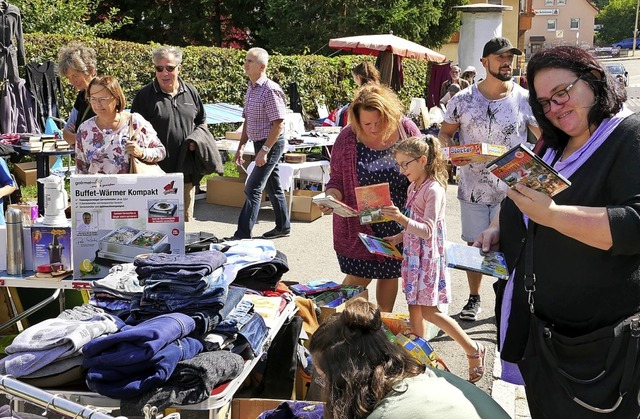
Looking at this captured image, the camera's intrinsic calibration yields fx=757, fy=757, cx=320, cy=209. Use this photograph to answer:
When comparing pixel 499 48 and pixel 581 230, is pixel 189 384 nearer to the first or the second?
pixel 581 230

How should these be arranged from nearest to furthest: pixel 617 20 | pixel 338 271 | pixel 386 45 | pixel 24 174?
pixel 338 271 → pixel 24 174 → pixel 386 45 → pixel 617 20

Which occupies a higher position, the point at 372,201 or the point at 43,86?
the point at 43,86

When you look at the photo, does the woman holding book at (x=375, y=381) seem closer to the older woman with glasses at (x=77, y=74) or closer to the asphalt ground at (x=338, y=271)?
the asphalt ground at (x=338, y=271)

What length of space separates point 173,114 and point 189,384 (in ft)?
12.9

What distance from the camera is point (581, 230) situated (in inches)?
93.4

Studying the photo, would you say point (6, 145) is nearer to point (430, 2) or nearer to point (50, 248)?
point (50, 248)

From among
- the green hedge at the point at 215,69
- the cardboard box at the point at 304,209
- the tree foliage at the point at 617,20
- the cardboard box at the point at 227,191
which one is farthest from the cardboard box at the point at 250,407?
the tree foliage at the point at 617,20

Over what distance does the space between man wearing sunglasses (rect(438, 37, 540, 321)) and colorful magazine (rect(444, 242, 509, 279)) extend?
2.21m

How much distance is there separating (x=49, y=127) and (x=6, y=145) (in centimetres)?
223

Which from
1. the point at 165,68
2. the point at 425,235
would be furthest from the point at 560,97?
the point at 165,68

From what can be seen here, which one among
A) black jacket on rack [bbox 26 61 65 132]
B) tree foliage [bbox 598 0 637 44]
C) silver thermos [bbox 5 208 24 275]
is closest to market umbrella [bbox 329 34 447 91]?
black jacket on rack [bbox 26 61 65 132]

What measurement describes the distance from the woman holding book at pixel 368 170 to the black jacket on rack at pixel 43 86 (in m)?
7.44

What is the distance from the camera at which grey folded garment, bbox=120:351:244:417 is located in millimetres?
2768

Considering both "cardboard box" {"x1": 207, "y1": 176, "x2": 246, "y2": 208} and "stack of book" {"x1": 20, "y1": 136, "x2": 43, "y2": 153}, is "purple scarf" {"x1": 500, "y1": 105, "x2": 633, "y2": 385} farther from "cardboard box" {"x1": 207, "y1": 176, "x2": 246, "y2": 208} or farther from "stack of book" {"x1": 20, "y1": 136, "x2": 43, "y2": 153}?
"cardboard box" {"x1": 207, "y1": 176, "x2": 246, "y2": 208}
